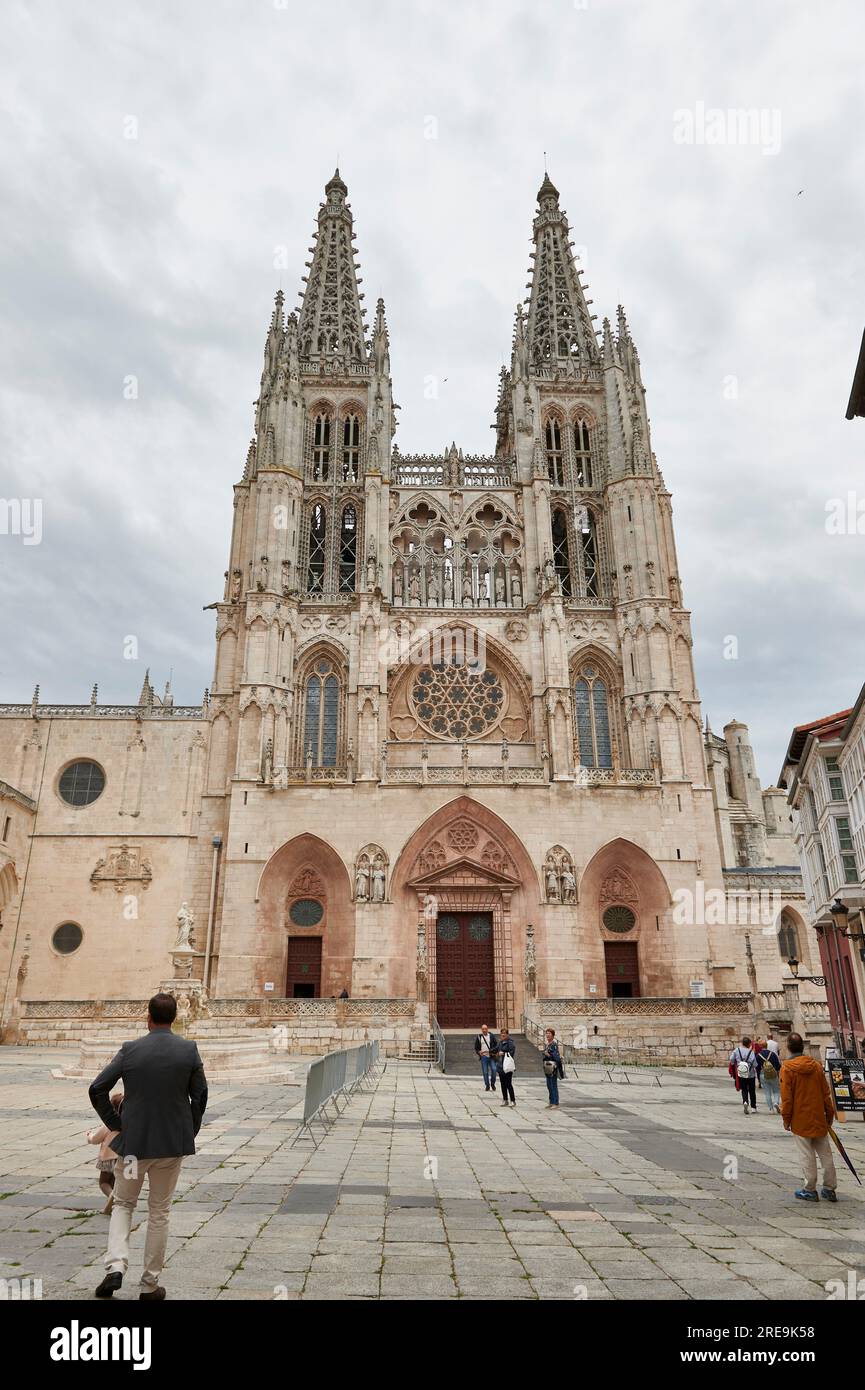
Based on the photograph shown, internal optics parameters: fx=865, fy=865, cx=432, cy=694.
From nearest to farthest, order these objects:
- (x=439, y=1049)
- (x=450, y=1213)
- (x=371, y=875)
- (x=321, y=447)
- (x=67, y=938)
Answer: (x=450, y=1213) → (x=439, y=1049) → (x=371, y=875) → (x=67, y=938) → (x=321, y=447)

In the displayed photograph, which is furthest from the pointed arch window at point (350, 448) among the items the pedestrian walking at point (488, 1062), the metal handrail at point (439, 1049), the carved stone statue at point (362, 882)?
the pedestrian walking at point (488, 1062)

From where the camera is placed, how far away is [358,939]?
29.2 meters

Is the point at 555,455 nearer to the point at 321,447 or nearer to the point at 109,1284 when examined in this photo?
the point at 321,447

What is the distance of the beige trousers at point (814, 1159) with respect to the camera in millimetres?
7289

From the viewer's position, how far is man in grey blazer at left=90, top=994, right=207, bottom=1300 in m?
4.39

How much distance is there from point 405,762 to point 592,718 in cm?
775

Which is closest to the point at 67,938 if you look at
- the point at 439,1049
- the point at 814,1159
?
the point at 439,1049

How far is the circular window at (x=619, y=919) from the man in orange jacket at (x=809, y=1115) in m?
24.5

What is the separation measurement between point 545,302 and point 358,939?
3368 cm

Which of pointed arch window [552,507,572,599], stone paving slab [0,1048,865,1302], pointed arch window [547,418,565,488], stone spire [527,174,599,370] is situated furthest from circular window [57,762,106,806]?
stone spire [527,174,599,370]

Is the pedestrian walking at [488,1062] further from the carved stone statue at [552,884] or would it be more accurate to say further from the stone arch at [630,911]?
the stone arch at [630,911]

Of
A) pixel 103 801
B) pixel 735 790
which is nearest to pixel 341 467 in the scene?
pixel 103 801

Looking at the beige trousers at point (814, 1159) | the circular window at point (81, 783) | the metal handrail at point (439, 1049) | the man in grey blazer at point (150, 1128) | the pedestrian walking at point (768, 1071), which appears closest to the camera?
the man in grey blazer at point (150, 1128)

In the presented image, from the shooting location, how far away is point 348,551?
38500 mm
